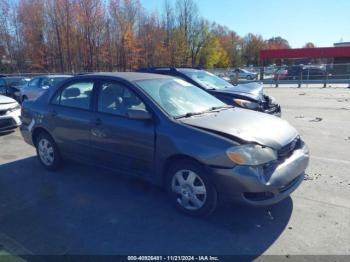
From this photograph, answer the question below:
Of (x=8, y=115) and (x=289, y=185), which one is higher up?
(x=8, y=115)

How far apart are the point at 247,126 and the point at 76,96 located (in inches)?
108

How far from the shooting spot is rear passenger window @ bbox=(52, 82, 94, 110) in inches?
173

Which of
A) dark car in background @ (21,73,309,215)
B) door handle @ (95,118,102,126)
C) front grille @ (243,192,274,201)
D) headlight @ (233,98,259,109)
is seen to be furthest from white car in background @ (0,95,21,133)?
front grille @ (243,192,274,201)

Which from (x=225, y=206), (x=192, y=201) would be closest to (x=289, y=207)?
(x=225, y=206)

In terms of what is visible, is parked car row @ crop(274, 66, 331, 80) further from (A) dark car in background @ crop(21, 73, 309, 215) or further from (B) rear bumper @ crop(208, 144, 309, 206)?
(B) rear bumper @ crop(208, 144, 309, 206)

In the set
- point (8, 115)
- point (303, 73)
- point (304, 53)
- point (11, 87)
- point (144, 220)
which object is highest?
point (304, 53)

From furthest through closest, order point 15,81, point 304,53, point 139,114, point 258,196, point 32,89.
→ point 304,53
point 15,81
point 32,89
point 139,114
point 258,196

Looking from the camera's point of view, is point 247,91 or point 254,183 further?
point 247,91

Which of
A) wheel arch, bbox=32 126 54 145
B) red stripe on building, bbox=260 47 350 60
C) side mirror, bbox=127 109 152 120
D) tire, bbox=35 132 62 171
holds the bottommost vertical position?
tire, bbox=35 132 62 171

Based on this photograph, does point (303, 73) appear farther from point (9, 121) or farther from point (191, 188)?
point (191, 188)

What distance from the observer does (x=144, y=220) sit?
3408 mm

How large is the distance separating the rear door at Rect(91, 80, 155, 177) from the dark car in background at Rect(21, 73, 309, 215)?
14 mm

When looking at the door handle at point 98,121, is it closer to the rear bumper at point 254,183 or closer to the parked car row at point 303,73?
the rear bumper at point 254,183

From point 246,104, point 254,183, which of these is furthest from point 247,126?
point 246,104
